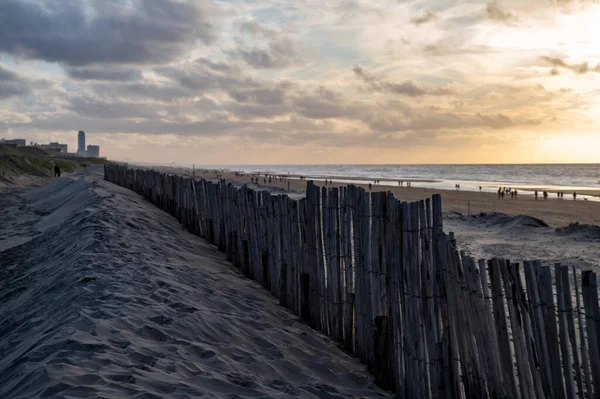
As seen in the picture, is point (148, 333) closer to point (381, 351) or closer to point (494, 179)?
point (381, 351)

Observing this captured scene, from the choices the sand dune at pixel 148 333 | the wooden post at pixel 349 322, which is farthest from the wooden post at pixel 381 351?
the wooden post at pixel 349 322

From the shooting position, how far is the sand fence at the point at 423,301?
9.20 ft

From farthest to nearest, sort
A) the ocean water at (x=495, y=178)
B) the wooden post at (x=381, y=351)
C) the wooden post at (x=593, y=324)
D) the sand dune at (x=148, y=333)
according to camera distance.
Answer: the ocean water at (x=495, y=178) < the wooden post at (x=381, y=351) < the sand dune at (x=148, y=333) < the wooden post at (x=593, y=324)

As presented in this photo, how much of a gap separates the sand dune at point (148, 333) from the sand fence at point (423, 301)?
397 mm

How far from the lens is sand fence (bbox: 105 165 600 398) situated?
2805 millimetres

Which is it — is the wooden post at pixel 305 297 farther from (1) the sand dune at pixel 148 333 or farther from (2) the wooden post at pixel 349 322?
(2) the wooden post at pixel 349 322

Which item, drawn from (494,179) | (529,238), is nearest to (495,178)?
(494,179)

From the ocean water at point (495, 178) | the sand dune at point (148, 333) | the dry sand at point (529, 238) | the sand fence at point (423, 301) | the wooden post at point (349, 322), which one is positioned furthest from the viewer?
the ocean water at point (495, 178)

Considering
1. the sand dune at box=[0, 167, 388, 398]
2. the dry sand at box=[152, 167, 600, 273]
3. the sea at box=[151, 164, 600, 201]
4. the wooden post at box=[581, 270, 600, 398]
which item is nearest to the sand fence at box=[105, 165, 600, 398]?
the wooden post at box=[581, 270, 600, 398]

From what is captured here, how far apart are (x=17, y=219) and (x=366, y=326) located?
40.2 feet

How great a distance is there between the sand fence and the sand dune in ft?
1.30

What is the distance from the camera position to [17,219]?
13281mm

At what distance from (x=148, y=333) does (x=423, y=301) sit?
7.44 feet

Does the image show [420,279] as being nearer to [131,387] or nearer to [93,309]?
[131,387]
